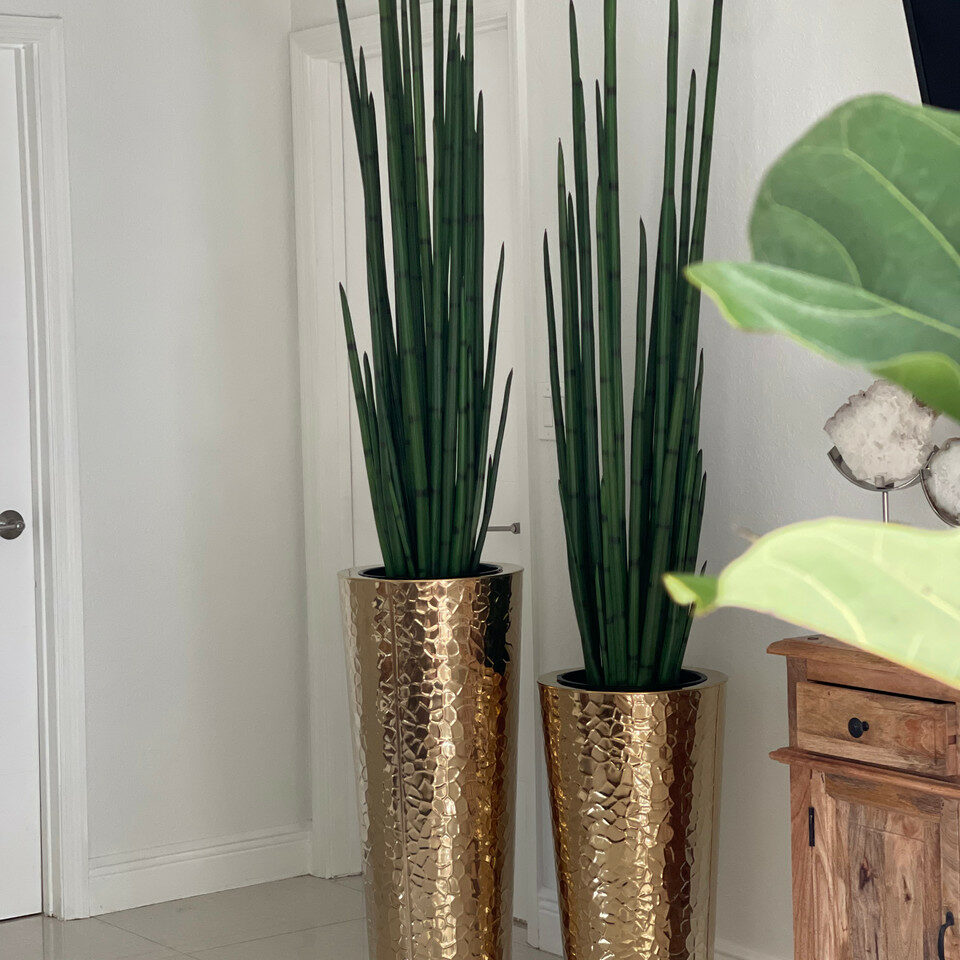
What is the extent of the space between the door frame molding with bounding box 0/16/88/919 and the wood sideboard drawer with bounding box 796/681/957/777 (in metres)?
2.00

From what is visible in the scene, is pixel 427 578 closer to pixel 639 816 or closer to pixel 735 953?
pixel 639 816

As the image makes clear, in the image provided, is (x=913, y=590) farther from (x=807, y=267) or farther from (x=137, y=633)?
(x=137, y=633)

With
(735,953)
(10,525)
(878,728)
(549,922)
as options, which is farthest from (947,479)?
(10,525)

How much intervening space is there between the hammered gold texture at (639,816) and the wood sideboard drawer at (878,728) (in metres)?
0.27

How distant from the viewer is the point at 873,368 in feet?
0.48

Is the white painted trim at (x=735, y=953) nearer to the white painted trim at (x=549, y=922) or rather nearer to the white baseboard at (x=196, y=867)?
the white painted trim at (x=549, y=922)

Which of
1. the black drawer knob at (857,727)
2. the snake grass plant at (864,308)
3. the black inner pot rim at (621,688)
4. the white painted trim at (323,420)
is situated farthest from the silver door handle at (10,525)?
the snake grass plant at (864,308)

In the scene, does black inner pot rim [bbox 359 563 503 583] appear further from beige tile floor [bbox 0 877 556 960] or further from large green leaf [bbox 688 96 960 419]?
large green leaf [bbox 688 96 960 419]

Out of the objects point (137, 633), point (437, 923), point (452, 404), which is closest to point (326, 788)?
point (137, 633)

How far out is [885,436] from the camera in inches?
81.0

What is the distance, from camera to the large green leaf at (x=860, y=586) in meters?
0.13

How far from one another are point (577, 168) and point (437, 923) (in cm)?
142

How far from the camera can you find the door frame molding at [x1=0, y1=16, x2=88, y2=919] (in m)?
3.33

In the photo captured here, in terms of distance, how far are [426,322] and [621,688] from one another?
0.78 meters
